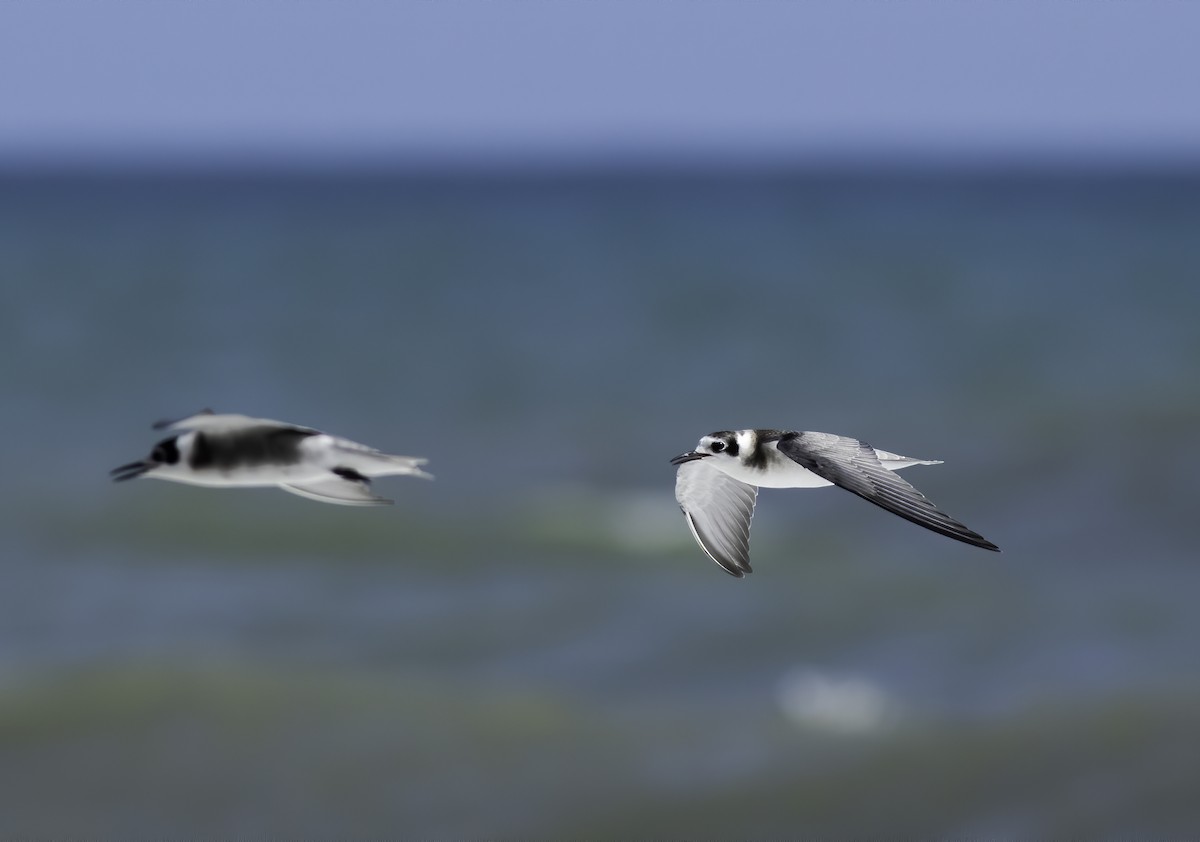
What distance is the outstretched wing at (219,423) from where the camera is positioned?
2.64m

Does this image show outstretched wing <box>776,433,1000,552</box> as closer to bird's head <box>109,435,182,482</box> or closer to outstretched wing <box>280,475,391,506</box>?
outstretched wing <box>280,475,391,506</box>

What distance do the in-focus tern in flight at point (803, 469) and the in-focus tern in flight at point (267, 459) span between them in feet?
3.02

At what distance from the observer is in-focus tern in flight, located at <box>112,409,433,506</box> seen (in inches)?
104

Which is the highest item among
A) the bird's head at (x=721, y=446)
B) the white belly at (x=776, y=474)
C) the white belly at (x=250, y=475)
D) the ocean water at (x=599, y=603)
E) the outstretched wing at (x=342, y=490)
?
the ocean water at (x=599, y=603)

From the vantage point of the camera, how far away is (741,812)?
15.9 metres

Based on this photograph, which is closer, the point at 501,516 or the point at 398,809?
the point at 398,809

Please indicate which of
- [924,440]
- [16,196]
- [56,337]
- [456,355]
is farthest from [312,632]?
[16,196]

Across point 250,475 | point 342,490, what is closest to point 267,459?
point 250,475

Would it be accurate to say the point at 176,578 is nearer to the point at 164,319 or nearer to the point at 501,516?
the point at 501,516

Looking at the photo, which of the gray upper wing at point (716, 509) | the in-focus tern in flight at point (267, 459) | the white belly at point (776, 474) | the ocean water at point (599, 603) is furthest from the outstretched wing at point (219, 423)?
the ocean water at point (599, 603)

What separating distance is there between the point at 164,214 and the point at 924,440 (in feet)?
288

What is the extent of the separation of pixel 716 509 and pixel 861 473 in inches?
48.2

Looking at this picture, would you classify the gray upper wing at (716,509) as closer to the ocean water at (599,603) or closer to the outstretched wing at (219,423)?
the outstretched wing at (219,423)

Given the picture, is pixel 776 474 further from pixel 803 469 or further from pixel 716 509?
pixel 716 509
